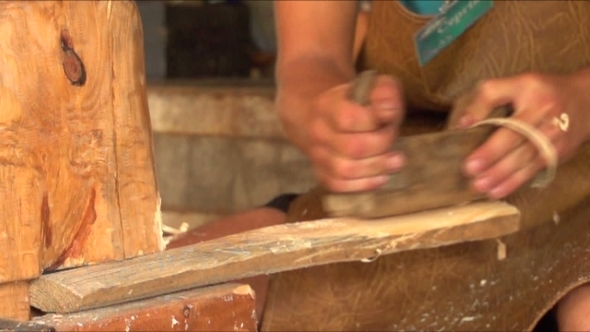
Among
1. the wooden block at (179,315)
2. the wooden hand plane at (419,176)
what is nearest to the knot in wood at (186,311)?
the wooden block at (179,315)

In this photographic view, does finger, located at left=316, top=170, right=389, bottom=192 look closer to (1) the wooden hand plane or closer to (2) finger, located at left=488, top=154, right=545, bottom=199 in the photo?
(1) the wooden hand plane

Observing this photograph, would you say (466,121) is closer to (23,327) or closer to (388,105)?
(388,105)

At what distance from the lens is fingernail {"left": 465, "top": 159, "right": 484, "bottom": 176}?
0.90 metres

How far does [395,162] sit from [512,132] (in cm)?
12

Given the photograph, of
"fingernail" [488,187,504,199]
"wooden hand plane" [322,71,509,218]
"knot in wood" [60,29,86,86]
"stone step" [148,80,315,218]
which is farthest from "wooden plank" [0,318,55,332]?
"stone step" [148,80,315,218]

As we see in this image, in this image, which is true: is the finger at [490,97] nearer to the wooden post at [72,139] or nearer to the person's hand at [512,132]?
the person's hand at [512,132]

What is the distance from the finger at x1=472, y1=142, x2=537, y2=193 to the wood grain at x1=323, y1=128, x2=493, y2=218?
0.06ft

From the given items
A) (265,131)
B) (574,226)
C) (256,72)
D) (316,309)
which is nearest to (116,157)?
(316,309)

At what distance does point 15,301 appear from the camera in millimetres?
736

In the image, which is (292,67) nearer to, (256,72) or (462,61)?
(462,61)

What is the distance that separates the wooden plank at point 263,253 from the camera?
71cm

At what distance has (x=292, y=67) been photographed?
1240 millimetres

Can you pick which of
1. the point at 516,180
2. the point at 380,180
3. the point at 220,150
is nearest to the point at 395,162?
the point at 380,180

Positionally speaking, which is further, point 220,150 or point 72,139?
point 220,150
